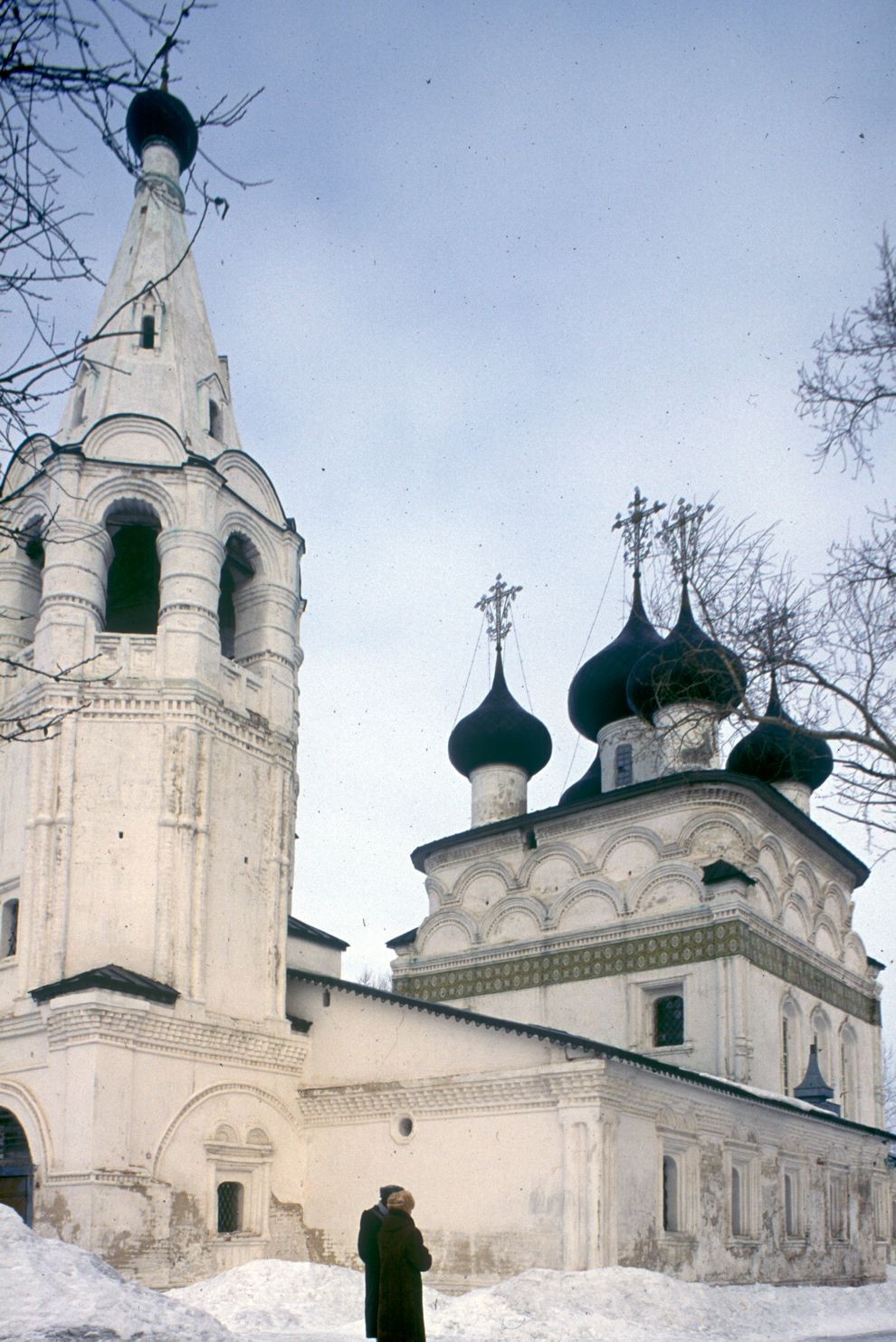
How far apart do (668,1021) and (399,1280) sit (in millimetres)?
11154

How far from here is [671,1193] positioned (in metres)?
12.9

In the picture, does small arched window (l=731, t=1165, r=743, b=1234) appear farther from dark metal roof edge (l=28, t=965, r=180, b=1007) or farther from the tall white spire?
the tall white spire

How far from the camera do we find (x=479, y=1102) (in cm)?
1251

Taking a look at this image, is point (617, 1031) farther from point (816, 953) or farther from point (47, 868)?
point (47, 868)

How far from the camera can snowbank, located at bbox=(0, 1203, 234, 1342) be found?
5762 millimetres

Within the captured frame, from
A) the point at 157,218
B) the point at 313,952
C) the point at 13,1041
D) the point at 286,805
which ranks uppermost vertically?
the point at 157,218

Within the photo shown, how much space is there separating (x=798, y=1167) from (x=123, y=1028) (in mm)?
7959

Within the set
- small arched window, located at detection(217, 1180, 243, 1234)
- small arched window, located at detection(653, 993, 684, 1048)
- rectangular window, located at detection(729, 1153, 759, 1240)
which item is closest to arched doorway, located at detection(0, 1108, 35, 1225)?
small arched window, located at detection(217, 1180, 243, 1234)

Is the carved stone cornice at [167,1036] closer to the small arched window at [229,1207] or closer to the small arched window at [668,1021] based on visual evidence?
the small arched window at [229,1207]

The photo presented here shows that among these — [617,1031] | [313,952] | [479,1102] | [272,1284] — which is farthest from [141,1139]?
[617,1031]

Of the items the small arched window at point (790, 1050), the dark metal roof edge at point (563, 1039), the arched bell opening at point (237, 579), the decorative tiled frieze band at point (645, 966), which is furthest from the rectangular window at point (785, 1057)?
the arched bell opening at point (237, 579)

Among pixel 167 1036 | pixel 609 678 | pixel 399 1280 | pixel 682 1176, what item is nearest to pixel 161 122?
pixel 609 678

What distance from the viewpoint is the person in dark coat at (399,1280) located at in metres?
5.82

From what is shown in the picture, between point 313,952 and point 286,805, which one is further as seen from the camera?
point 313,952
